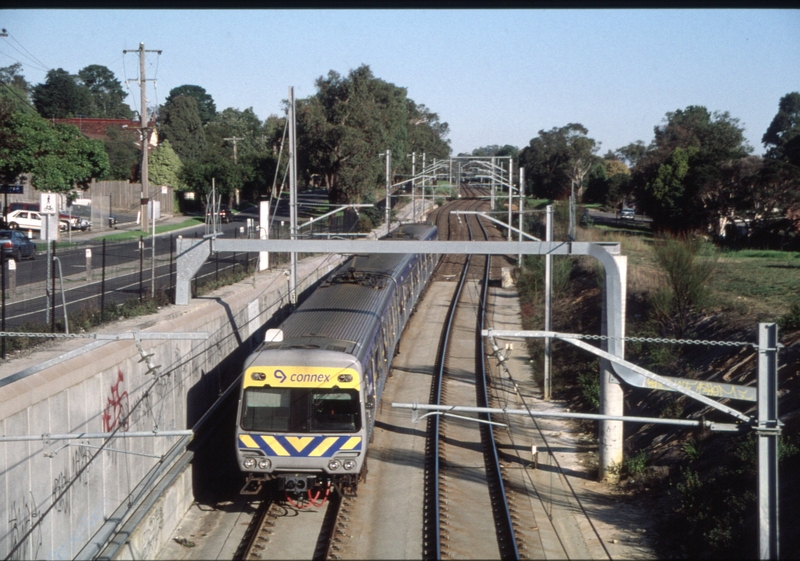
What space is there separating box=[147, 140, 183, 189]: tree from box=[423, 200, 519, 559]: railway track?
30.2m

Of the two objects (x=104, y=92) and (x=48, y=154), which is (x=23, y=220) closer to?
(x=48, y=154)

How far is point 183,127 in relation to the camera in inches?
2178

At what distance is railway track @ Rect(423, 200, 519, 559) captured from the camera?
10.8 meters

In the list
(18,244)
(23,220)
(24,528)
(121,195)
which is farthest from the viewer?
(121,195)

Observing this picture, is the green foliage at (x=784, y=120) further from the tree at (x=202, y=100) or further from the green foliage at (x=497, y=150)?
the tree at (x=202, y=100)

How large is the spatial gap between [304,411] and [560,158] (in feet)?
109

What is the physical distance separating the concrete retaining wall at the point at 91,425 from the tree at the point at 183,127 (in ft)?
134

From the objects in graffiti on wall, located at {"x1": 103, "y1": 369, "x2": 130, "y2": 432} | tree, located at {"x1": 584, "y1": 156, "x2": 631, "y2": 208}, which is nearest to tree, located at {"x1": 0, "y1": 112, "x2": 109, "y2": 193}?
graffiti on wall, located at {"x1": 103, "y1": 369, "x2": 130, "y2": 432}

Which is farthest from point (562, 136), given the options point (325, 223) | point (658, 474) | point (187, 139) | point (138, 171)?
point (658, 474)

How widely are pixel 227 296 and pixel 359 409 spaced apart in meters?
9.01

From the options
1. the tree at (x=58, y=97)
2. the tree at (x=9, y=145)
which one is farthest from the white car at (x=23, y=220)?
the tree at (x=58, y=97)

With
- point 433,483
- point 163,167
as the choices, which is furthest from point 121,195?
point 433,483

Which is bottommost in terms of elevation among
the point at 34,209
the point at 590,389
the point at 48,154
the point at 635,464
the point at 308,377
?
the point at 635,464

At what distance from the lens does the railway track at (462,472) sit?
10.8 m
